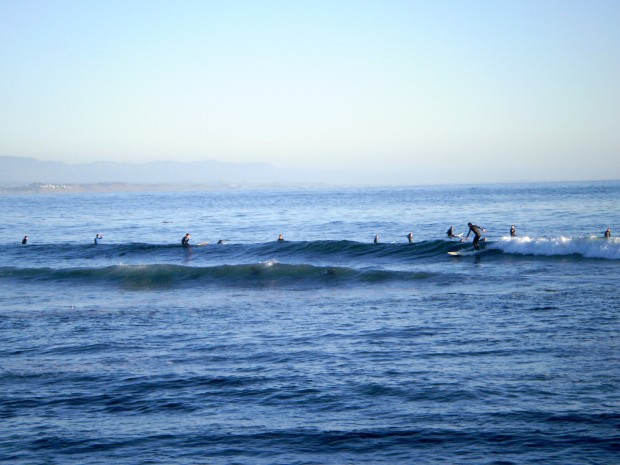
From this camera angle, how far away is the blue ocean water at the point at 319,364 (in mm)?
9977

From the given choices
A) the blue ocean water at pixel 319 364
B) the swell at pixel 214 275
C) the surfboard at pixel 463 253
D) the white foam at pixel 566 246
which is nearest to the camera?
the blue ocean water at pixel 319 364

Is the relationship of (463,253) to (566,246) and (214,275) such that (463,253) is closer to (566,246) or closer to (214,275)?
(566,246)

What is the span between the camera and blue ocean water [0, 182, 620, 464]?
32.7ft

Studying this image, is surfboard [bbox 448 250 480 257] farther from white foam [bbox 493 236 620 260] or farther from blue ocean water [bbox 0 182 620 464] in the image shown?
blue ocean water [bbox 0 182 620 464]

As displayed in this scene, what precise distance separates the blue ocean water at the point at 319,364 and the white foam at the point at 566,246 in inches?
5.0

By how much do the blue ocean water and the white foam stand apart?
0.13 m

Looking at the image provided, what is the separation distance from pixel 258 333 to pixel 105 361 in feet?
12.3

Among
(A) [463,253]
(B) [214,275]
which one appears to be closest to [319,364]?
(B) [214,275]

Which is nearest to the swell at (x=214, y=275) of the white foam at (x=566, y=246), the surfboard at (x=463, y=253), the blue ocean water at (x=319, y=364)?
the blue ocean water at (x=319, y=364)

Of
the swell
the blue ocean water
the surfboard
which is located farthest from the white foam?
the swell

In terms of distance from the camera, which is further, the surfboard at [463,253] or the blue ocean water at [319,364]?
the surfboard at [463,253]

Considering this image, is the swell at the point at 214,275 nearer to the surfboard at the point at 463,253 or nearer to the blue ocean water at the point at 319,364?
the blue ocean water at the point at 319,364

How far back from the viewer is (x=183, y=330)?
17828 mm

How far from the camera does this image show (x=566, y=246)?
30656 millimetres
